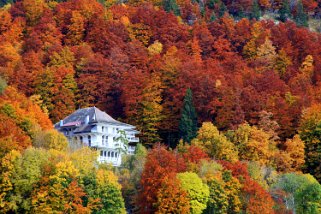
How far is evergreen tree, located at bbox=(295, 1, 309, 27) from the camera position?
13200 cm

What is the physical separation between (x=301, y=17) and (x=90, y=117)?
61.9 m

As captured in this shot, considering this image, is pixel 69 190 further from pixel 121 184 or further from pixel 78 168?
pixel 121 184

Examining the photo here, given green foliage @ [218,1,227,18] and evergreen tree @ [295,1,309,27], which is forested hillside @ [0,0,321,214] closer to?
green foliage @ [218,1,227,18]

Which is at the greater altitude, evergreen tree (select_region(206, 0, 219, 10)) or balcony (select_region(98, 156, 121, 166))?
evergreen tree (select_region(206, 0, 219, 10))

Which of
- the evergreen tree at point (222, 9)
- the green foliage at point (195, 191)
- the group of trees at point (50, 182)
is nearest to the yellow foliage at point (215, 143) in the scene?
the green foliage at point (195, 191)

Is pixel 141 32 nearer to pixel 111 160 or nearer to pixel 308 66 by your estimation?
pixel 308 66

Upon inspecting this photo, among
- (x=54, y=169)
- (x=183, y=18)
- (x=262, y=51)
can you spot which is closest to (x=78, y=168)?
(x=54, y=169)

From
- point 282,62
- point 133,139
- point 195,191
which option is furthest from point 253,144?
point 282,62

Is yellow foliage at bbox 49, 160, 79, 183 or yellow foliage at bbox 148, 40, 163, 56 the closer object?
yellow foliage at bbox 49, 160, 79, 183

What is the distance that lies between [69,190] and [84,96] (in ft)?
112

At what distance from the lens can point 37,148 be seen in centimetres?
6694

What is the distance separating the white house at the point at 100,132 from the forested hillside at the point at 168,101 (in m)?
3.67

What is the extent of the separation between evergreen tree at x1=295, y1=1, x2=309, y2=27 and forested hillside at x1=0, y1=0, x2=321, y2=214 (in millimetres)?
398

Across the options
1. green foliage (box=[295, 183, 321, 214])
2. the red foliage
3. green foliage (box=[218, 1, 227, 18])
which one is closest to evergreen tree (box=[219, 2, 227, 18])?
green foliage (box=[218, 1, 227, 18])
